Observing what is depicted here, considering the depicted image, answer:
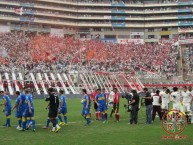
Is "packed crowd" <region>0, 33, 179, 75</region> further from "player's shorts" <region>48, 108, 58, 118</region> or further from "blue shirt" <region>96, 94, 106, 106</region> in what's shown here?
"player's shorts" <region>48, 108, 58, 118</region>

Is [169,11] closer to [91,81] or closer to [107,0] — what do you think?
[107,0]

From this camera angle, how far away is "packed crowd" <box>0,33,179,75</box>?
66562 millimetres

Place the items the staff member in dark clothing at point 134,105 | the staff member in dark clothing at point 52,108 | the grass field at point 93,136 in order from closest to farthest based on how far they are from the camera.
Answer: the grass field at point 93,136, the staff member in dark clothing at point 52,108, the staff member in dark clothing at point 134,105

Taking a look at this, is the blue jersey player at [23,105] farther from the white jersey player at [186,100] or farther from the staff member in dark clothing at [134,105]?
the white jersey player at [186,100]

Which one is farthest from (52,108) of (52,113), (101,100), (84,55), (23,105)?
(84,55)

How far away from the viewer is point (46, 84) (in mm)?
53719

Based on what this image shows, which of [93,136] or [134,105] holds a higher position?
[134,105]

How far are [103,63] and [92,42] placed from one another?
12727 millimetres

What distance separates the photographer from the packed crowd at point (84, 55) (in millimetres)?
66562

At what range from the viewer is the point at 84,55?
253ft

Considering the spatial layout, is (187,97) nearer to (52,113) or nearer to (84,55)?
(52,113)

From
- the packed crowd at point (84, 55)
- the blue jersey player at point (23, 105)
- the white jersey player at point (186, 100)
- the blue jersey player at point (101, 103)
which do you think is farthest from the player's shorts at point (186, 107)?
the packed crowd at point (84, 55)

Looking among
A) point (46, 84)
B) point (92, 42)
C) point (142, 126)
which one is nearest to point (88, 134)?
point (142, 126)

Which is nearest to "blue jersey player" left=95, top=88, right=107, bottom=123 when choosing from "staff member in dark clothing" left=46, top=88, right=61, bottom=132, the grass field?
the grass field
